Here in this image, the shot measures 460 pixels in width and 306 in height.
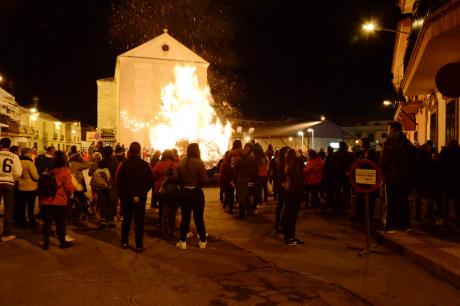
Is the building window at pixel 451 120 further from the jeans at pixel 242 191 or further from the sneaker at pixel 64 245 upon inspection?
the sneaker at pixel 64 245

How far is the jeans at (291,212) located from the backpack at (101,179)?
12.8ft

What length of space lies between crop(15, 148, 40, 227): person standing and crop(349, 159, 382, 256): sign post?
6364 mm

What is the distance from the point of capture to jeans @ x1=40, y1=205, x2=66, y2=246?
7402mm

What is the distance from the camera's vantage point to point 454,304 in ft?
16.2

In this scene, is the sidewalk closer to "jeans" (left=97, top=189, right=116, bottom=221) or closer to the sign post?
the sign post

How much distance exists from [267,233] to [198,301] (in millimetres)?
4118

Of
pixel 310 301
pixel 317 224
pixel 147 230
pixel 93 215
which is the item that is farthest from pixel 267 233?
pixel 93 215

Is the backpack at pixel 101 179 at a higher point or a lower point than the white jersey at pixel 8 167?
lower

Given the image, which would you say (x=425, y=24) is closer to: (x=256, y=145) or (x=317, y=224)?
A: (x=317, y=224)

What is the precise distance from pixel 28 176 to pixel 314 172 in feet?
23.7

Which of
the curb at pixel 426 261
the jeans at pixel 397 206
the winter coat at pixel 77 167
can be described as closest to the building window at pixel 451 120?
the jeans at pixel 397 206

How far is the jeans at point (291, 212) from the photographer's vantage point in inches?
312

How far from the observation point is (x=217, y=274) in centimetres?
597

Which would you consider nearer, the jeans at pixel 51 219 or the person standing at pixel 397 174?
the jeans at pixel 51 219
